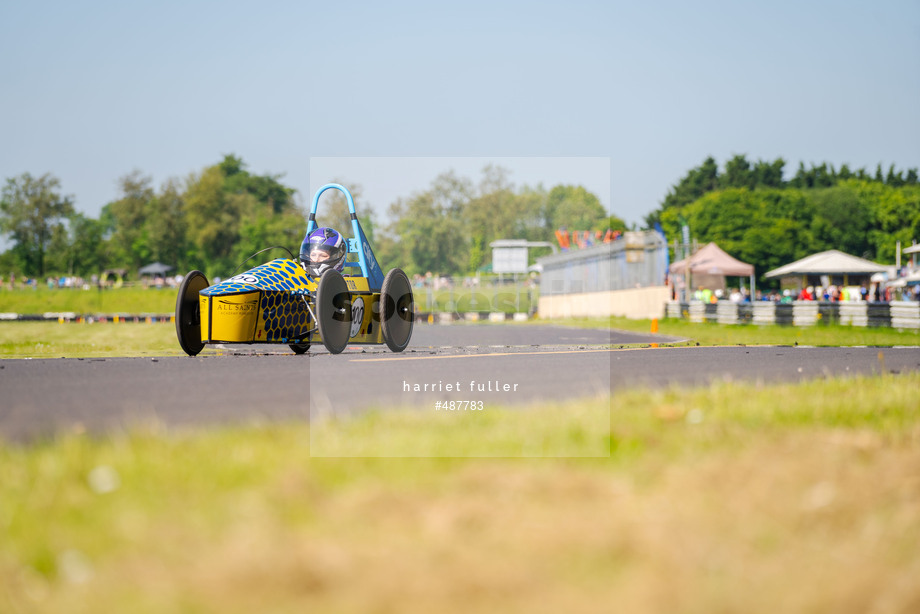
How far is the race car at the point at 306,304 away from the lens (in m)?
12.7

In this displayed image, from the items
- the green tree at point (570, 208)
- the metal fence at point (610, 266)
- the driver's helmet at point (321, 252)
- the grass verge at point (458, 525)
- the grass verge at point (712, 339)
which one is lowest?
the grass verge at point (458, 525)

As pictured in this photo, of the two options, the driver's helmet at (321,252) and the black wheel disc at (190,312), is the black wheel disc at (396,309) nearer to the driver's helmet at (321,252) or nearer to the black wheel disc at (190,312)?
the driver's helmet at (321,252)

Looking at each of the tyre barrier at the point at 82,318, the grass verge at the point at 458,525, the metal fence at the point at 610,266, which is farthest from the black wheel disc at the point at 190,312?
the tyre barrier at the point at 82,318

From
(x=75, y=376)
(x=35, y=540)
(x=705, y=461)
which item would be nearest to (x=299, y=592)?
(x=35, y=540)

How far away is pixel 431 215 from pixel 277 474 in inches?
558

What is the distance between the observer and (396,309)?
14.2 m

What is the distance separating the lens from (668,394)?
26.5ft

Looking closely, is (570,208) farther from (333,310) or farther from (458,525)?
(458,525)

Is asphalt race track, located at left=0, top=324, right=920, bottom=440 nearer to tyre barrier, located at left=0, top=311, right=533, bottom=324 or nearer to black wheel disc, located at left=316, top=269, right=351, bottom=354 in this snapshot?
black wheel disc, located at left=316, top=269, right=351, bottom=354

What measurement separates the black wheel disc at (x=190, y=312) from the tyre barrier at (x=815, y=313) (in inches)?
826

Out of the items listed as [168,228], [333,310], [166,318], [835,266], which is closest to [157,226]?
[168,228]

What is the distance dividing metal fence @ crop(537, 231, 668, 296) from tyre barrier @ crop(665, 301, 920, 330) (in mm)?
10563

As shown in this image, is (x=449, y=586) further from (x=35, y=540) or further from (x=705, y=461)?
(x=705, y=461)

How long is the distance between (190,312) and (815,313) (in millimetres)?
21962
